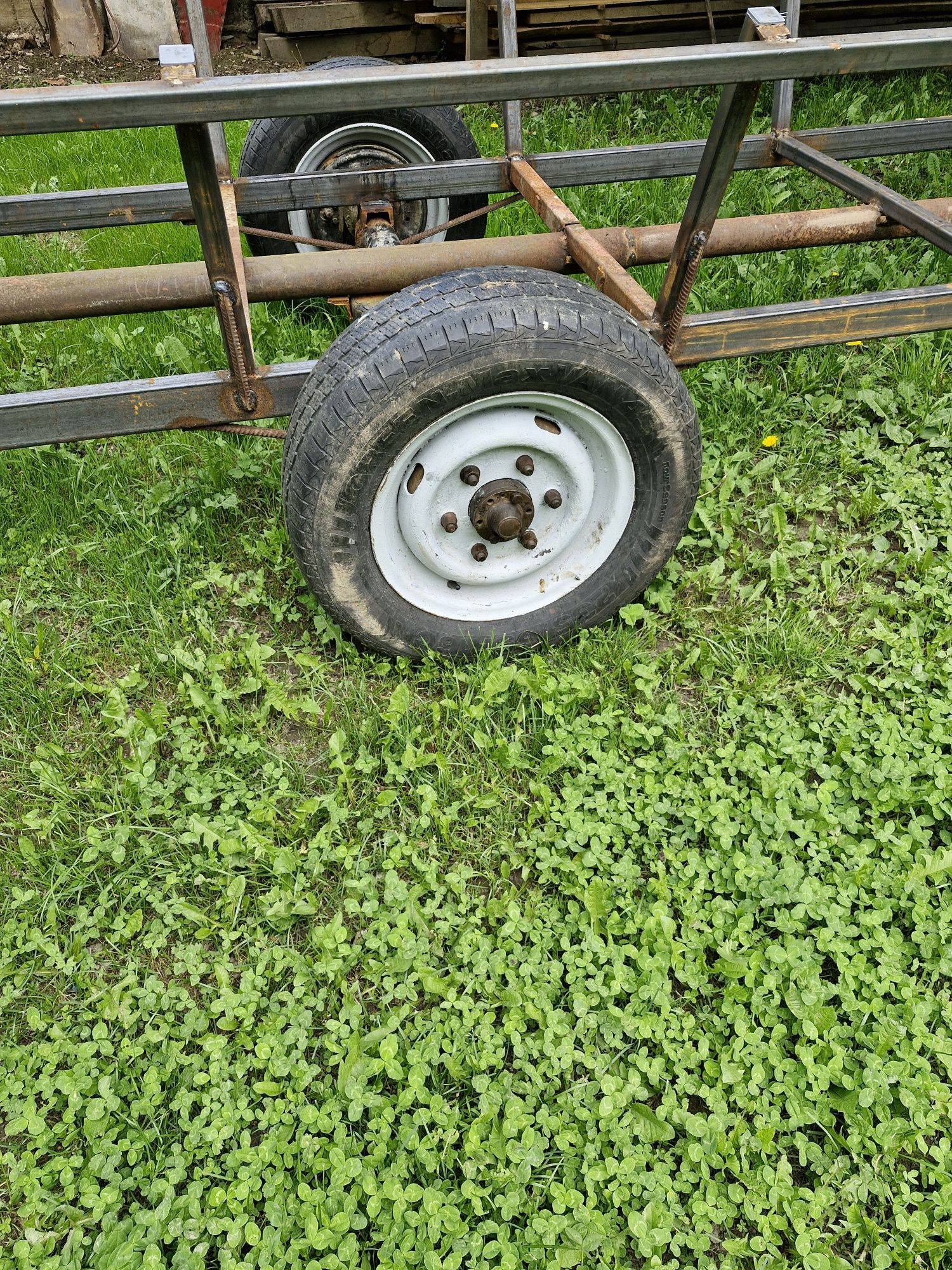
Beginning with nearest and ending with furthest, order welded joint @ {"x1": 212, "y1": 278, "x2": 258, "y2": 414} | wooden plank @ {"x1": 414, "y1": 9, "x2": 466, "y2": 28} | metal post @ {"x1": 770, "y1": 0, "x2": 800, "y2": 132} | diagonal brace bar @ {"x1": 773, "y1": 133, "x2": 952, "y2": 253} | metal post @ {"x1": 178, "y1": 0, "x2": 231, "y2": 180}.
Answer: welded joint @ {"x1": 212, "y1": 278, "x2": 258, "y2": 414} < diagonal brace bar @ {"x1": 773, "y1": 133, "x2": 952, "y2": 253} < metal post @ {"x1": 178, "y1": 0, "x2": 231, "y2": 180} < metal post @ {"x1": 770, "y1": 0, "x2": 800, "y2": 132} < wooden plank @ {"x1": 414, "y1": 9, "x2": 466, "y2": 28}

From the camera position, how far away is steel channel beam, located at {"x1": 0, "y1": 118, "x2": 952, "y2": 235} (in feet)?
10.00

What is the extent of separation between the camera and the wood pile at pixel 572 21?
19.8 feet

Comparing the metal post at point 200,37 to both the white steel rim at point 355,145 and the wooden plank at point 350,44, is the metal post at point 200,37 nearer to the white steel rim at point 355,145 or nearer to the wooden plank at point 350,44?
the white steel rim at point 355,145

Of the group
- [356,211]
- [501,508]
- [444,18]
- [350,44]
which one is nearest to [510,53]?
[356,211]

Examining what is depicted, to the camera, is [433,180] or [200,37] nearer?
[200,37]

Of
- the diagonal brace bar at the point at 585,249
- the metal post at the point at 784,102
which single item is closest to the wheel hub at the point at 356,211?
the diagonal brace bar at the point at 585,249

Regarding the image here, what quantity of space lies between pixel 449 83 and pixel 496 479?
93 cm

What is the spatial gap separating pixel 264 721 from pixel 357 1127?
3.46ft

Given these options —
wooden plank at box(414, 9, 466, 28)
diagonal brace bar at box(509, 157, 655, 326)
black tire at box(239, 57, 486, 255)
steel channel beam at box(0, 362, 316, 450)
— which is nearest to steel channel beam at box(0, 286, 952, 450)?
steel channel beam at box(0, 362, 316, 450)

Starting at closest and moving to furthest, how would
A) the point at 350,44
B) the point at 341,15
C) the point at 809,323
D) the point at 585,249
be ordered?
1. the point at 809,323
2. the point at 585,249
3. the point at 341,15
4. the point at 350,44

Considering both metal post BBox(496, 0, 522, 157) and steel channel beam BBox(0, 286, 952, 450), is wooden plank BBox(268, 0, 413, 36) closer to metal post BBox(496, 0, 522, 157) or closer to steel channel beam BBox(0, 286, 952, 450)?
metal post BBox(496, 0, 522, 157)

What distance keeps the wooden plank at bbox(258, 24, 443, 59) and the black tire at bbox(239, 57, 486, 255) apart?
366cm

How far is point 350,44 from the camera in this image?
6.93 m

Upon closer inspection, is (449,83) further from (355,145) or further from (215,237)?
(355,145)
